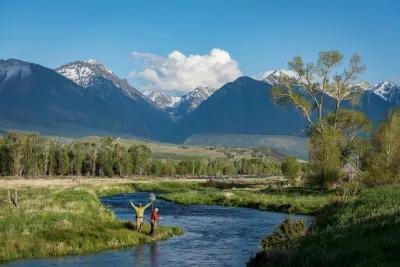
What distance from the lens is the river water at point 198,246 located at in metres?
32.3

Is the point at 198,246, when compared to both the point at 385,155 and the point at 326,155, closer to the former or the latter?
the point at 385,155

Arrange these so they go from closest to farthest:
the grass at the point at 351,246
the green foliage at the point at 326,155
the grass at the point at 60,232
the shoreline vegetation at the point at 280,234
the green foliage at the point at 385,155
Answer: the grass at the point at 351,246 → the shoreline vegetation at the point at 280,234 → the grass at the point at 60,232 → the green foliage at the point at 385,155 → the green foliage at the point at 326,155

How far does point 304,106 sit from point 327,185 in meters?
14.6

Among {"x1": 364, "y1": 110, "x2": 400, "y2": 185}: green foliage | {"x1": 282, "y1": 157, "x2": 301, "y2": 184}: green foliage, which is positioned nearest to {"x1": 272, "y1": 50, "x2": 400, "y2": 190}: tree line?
{"x1": 364, "y1": 110, "x2": 400, "y2": 185}: green foliage

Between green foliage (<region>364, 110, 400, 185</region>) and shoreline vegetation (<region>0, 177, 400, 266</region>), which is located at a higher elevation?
green foliage (<region>364, 110, 400, 185</region>)

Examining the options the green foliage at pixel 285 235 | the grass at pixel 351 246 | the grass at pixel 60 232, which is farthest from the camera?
the grass at pixel 60 232

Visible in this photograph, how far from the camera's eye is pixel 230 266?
31.6 m

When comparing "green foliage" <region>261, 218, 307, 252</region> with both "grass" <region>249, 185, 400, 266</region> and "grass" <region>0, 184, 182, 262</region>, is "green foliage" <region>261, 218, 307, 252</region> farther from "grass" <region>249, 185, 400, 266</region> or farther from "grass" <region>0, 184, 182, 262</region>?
"grass" <region>0, 184, 182, 262</region>

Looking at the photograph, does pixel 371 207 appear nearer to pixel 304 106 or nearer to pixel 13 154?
pixel 304 106

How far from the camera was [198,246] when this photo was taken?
3919cm

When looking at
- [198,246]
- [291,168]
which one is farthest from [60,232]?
[291,168]

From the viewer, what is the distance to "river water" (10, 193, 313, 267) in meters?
32.3

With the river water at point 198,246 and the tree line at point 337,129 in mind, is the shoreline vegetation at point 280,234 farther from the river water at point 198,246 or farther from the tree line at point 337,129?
the tree line at point 337,129

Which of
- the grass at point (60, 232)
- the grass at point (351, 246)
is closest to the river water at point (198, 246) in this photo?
the grass at point (60, 232)
